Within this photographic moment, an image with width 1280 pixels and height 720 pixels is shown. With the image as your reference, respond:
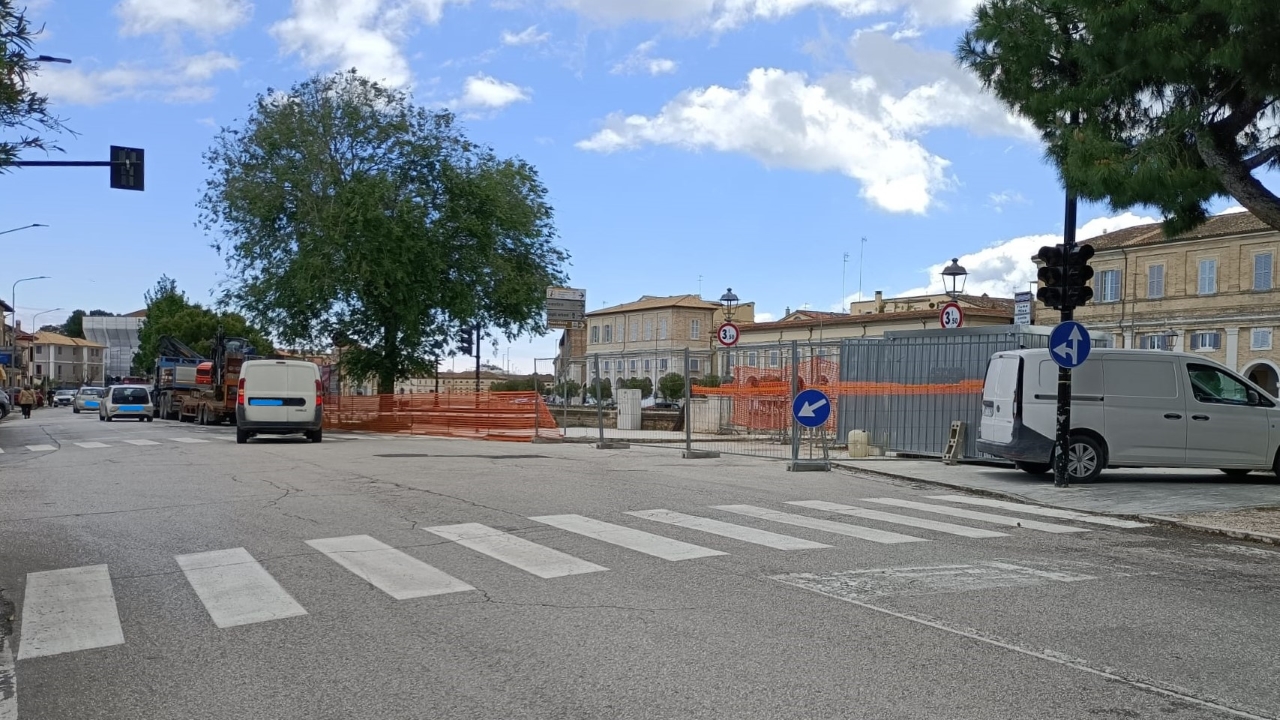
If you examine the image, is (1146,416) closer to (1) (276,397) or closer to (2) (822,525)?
(2) (822,525)

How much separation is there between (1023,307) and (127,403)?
39.1 meters

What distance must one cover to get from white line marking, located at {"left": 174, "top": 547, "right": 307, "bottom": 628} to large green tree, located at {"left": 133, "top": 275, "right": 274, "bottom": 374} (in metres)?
71.7

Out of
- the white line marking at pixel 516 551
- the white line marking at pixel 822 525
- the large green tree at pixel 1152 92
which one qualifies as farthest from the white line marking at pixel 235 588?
the large green tree at pixel 1152 92

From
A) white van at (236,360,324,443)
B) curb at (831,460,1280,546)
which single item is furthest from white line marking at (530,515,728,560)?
white van at (236,360,324,443)

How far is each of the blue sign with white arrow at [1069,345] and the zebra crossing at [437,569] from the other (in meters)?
2.27

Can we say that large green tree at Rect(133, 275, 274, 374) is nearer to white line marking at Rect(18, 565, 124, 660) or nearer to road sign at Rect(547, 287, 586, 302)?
road sign at Rect(547, 287, 586, 302)

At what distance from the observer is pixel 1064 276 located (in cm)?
1477

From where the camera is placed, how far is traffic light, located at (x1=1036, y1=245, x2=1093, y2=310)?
48.3ft

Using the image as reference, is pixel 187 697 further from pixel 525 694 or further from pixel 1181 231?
pixel 1181 231

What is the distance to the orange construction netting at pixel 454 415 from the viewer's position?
28438mm

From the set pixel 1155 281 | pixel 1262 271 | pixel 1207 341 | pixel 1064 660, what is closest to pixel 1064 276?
pixel 1064 660

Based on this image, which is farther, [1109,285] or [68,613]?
[1109,285]

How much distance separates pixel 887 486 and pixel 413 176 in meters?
26.4

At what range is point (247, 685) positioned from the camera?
512cm
